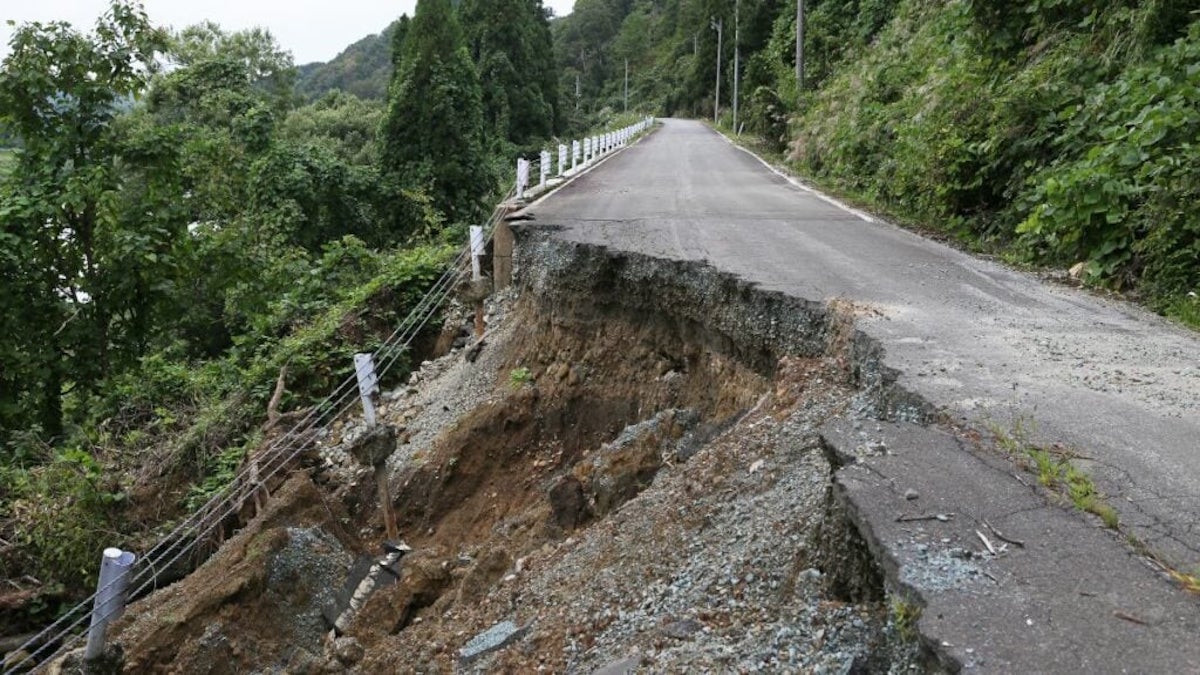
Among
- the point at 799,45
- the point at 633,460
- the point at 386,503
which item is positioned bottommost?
the point at 386,503

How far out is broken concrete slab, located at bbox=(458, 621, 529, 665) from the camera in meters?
4.22

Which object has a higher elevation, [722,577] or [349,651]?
[722,577]

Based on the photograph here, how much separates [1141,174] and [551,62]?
5369cm

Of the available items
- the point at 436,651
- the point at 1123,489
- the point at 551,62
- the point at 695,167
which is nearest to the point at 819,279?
the point at 1123,489

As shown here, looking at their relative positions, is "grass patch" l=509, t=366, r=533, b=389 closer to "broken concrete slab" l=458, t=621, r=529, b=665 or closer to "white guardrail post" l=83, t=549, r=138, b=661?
"broken concrete slab" l=458, t=621, r=529, b=665

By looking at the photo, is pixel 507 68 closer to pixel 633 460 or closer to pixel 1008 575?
pixel 633 460

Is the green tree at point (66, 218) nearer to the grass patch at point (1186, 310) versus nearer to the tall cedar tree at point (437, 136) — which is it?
the grass patch at point (1186, 310)

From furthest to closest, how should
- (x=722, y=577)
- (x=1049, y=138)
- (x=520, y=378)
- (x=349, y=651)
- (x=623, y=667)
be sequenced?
(x=1049, y=138) → (x=520, y=378) → (x=349, y=651) → (x=722, y=577) → (x=623, y=667)

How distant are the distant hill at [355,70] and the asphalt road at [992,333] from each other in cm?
9775

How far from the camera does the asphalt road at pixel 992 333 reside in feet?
12.3

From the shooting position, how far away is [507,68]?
4441cm

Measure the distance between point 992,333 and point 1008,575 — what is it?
3.30 metres

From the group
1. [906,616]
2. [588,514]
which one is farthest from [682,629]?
[588,514]

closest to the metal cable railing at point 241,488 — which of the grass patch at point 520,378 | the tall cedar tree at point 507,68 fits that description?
the grass patch at point 520,378
